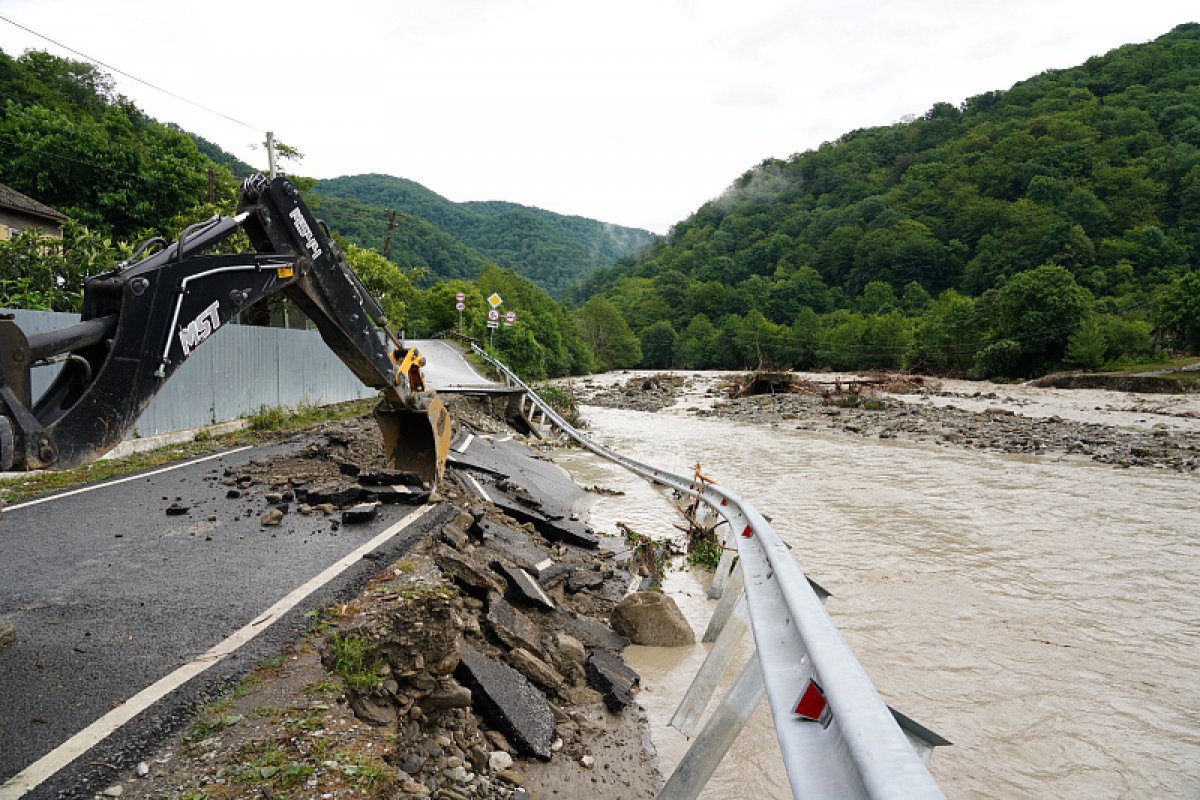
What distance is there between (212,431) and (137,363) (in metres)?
10.6

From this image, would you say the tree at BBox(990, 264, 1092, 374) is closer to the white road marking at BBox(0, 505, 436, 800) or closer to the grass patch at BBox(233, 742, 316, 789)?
the white road marking at BBox(0, 505, 436, 800)

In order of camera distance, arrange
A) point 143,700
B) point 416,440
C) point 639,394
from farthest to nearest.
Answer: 1. point 639,394
2. point 416,440
3. point 143,700

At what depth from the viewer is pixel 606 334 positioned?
A: 9369 centimetres

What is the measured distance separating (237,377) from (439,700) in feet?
41.7

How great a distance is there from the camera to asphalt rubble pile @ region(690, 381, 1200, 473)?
18.5 meters

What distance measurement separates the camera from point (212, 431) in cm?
1268

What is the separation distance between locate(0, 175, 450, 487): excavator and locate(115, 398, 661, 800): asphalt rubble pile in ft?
5.04

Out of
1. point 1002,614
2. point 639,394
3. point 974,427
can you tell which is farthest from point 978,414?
point 1002,614

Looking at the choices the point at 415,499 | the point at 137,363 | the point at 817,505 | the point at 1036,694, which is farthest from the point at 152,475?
the point at 817,505

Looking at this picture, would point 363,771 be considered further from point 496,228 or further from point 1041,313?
point 496,228

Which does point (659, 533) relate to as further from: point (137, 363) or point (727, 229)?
point (727, 229)

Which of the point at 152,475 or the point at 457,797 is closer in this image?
the point at 457,797

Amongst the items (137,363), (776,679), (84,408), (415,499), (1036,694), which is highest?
(137,363)

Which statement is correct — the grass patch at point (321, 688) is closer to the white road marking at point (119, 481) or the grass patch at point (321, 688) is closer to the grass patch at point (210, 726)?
the grass patch at point (210, 726)
